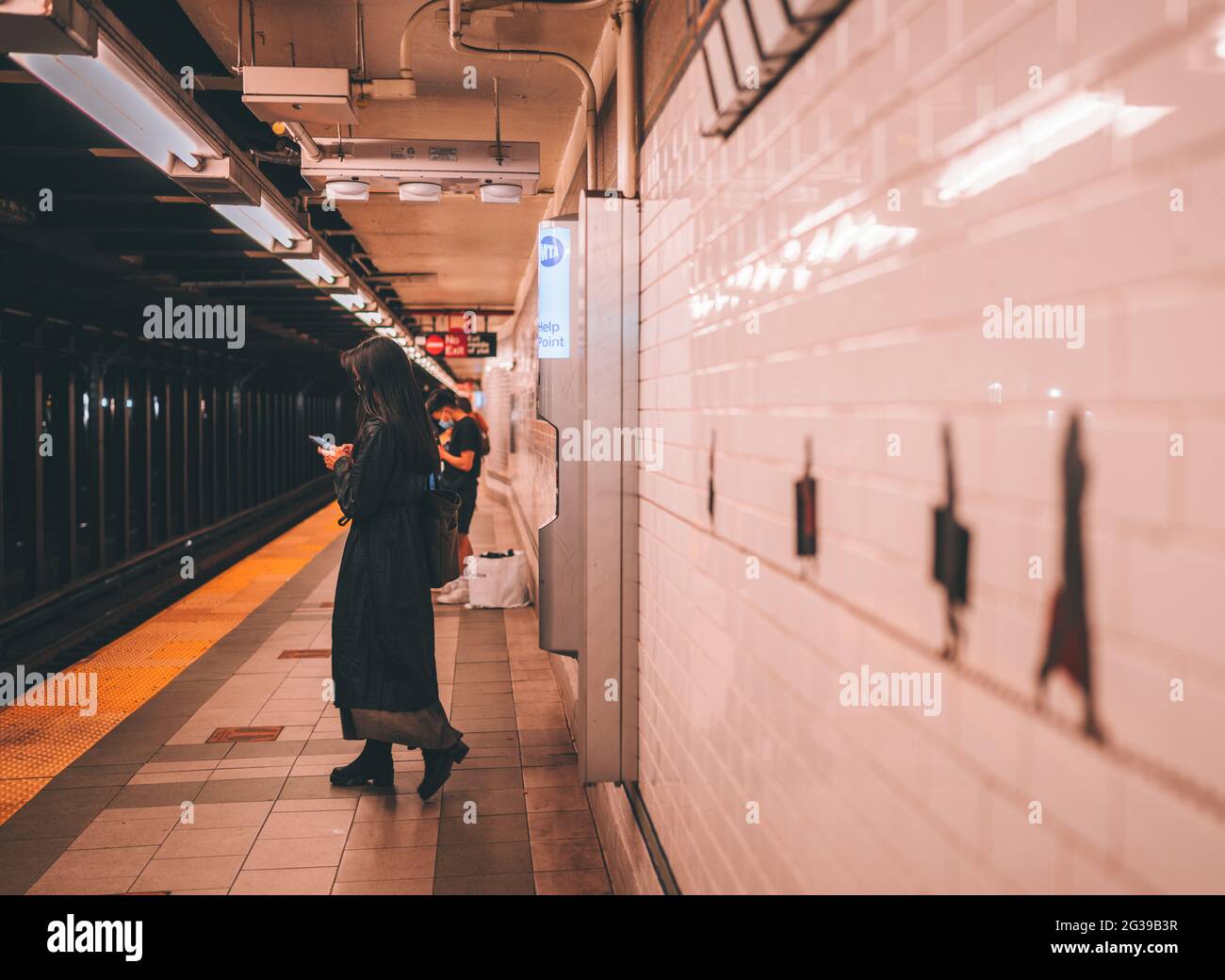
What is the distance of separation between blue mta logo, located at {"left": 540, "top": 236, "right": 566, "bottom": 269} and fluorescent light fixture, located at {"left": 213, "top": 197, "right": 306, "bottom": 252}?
2.21 metres

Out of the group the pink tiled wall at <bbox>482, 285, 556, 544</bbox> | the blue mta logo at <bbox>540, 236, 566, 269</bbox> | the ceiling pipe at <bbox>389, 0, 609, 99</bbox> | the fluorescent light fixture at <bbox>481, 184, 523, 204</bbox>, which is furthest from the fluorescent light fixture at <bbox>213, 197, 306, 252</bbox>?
the blue mta logo at <bbox>540, 236, 566, 269</bbox>

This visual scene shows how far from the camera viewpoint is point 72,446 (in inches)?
391

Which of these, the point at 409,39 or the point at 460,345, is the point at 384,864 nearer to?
the point at 409,39

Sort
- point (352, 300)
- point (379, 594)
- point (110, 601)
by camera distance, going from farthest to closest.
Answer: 1. point (110, 601)
2. point (352, 300)
3. point (379, 594)

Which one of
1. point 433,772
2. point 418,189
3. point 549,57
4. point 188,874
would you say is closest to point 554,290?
point 549,57

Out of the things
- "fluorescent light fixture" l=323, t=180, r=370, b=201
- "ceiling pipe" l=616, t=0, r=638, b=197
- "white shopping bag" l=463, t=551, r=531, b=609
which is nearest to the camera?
"ceiling pipe" l=616, t=0, r=638, b=197

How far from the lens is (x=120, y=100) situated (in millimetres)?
3451

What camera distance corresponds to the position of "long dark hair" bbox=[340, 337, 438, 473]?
14.3 ft

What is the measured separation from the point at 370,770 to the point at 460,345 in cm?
1392

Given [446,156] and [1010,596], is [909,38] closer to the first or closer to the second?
[1010,596]

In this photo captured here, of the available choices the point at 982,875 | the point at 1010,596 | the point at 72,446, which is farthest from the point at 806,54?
the point at 72,446

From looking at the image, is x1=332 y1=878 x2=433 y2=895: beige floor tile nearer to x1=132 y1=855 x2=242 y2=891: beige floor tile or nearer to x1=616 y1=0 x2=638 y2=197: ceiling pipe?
x1=132 y1=855 x2=242 y2=891: beige floor tile

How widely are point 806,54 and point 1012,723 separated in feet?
4.23

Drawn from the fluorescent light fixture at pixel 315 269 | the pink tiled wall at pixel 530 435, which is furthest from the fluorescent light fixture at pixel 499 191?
the fluorescent light fixture at pixel 315 269
